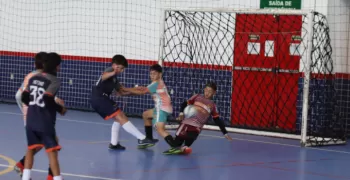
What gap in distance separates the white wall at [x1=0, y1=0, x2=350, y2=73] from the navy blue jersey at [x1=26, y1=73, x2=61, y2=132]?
24.0ft

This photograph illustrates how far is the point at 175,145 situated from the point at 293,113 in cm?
373

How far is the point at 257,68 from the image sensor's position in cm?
1442

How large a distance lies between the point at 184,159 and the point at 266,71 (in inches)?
167

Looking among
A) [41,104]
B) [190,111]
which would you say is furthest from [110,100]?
[41,104]

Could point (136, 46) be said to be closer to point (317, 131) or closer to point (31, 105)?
point (317, 131)

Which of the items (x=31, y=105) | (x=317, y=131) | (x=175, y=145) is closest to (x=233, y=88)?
(x=317, y=131)

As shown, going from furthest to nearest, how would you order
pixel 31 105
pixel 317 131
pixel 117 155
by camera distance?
pixel 317 131 → pixel 117 155 → pixel 31 105

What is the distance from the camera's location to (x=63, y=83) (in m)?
16.9

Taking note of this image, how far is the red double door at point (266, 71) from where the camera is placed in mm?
14039

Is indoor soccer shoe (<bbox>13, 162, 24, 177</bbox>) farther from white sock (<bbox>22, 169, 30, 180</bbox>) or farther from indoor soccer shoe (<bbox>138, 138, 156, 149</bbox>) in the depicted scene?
indoor soccer shoe (<bbox>138, 138, 156, 149</bbox>)

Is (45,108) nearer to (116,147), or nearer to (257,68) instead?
(116,147)

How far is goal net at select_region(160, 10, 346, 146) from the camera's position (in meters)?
13.4

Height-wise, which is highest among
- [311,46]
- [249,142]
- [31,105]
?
[311,46]

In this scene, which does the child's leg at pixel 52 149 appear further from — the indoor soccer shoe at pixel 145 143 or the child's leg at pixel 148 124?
the child's leg at pixel 148 124
